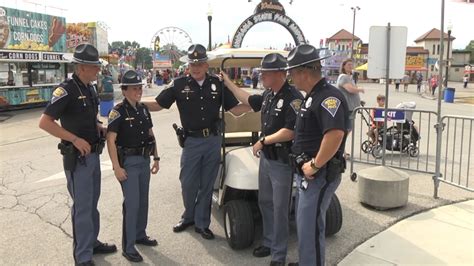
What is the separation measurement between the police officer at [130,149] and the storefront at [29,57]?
16.5 metres

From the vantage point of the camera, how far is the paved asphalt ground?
407 centimetres

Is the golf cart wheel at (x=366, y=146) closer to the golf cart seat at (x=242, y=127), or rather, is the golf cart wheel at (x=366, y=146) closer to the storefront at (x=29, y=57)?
the golf cart seat at (x=242, y=127)

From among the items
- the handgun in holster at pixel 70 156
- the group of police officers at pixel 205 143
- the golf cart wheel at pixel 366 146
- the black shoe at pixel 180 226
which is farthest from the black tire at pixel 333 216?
the golf cart wheel at pixel 366 146

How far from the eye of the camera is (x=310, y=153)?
10.2 feet

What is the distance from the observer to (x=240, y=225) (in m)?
4.03

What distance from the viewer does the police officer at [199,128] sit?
4457mm

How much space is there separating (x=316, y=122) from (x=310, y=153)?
0.25m

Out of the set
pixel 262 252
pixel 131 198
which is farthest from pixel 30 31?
pixel 262 252

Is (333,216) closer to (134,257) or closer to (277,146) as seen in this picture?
(277,146)

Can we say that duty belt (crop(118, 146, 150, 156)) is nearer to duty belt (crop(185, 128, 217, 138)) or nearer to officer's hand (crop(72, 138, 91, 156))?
officer's hand (crop(72, 138, 91, 156))

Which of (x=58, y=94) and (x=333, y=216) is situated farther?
(x=333, y=216)

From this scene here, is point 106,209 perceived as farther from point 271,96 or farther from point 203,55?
point 271,96

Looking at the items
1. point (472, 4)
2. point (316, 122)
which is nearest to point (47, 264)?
point (316, 122)

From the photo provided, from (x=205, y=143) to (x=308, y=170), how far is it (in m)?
1.72
